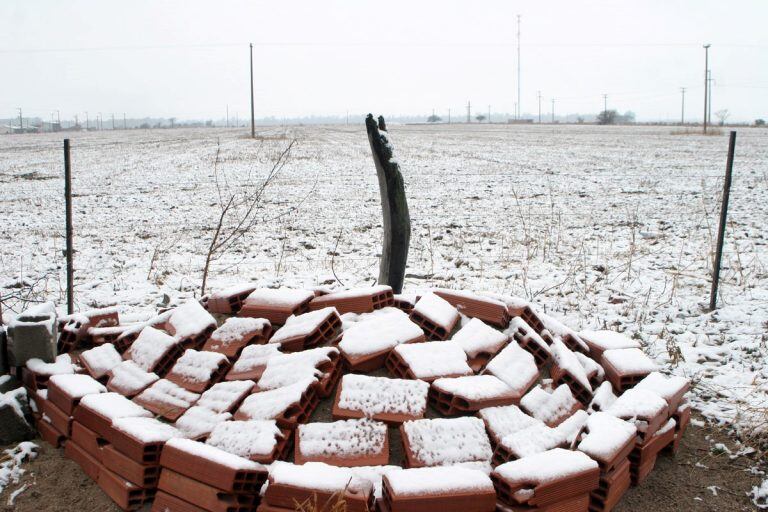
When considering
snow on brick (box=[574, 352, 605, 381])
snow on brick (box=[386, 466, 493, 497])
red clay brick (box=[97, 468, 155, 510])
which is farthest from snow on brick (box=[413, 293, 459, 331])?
red clay brick (box=[97, 468, 155, 510])

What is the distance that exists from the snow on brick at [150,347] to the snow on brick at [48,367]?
14.7 inches

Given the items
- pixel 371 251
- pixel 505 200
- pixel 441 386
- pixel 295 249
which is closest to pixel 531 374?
pixel 441 386

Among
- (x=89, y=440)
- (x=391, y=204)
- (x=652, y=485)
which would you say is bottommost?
(x=652, y=485)

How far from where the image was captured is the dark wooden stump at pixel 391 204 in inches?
178

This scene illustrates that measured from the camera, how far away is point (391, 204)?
460 cm

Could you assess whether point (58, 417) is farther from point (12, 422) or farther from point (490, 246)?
point (490, 246)

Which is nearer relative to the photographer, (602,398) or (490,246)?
(602,398)

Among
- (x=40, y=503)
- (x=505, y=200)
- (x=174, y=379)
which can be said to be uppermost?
(x=505, y=200)

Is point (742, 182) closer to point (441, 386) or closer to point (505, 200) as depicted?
point (505, 200)

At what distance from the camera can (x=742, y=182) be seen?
15.0 metres

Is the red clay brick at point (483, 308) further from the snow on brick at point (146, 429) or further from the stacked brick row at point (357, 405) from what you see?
the snow on brick at point (146, 429)

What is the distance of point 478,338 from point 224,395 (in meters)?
1.56

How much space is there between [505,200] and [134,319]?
9110 mm

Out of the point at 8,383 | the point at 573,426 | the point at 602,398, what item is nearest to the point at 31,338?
the point at 8,383
